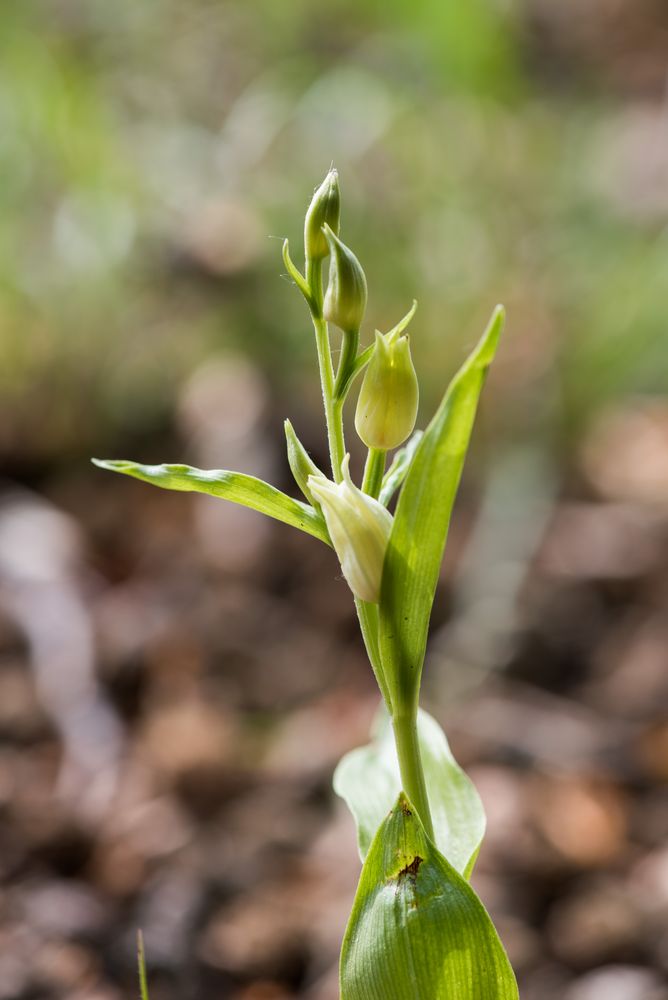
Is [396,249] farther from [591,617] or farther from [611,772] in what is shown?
[611,772]

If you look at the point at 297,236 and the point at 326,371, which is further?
the point at 297,236

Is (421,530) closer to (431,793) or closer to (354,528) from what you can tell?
(354,528)

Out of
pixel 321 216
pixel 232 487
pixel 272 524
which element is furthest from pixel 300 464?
pixel 272 524

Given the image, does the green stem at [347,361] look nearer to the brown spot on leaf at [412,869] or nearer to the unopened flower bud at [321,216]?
the unopened flower bud at [321,216]

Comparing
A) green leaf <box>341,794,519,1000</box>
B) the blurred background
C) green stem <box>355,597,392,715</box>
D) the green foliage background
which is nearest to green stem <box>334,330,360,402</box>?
green stem <box>355,597,392,715</box>

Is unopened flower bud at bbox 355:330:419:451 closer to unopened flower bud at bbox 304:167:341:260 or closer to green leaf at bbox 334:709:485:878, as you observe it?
unopened flower bud at bbox 304:167:341:260

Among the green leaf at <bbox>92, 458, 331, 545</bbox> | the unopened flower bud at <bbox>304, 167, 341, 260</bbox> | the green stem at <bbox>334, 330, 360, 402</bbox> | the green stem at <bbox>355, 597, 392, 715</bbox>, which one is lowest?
the green stem at <bbox>355, 597, 392, 715</bbox>
